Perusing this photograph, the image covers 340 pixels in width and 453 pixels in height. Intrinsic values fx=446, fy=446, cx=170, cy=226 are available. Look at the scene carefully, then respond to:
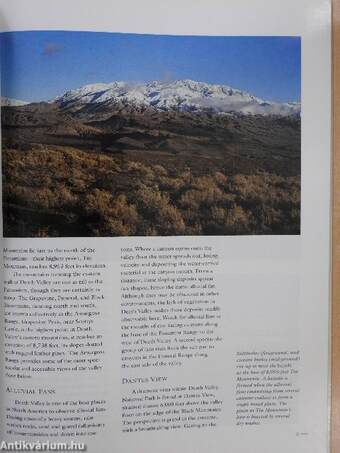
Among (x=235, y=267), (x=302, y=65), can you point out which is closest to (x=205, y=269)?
(x=235, y=267)

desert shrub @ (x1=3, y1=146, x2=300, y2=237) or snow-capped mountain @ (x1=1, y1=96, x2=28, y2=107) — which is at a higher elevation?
snow-capped mountain @ (x1=1, y1=96, x2=28, y2=107)

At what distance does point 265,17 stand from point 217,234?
9.8 inches

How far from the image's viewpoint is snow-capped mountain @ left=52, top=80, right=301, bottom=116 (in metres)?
0.49

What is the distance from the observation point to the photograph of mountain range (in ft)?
1.60

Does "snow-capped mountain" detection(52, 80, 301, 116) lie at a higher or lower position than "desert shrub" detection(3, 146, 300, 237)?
higher

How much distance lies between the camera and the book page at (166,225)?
0.49m

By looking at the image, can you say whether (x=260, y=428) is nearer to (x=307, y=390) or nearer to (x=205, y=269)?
(x=307, y=390)

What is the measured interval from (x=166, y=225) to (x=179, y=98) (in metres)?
0.14

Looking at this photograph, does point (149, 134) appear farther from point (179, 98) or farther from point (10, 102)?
point (10, 102)

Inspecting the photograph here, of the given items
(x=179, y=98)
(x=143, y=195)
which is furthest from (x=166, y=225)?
(x=179, y=98)

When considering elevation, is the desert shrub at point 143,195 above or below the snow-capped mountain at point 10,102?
below

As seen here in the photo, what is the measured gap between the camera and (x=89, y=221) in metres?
0.49

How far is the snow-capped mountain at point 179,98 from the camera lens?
49 cm

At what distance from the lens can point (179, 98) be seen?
1.63 feet
